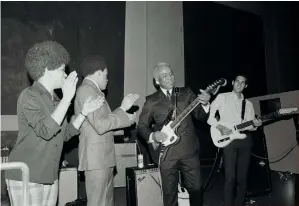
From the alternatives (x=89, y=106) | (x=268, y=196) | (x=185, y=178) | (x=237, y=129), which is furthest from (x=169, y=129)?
(x=268, y=196)

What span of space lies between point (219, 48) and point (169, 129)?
424 cm

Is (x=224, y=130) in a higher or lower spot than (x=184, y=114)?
lower

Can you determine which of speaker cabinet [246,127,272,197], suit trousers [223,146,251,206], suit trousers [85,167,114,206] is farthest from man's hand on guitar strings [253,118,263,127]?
suit trousers [85,167,114,206]

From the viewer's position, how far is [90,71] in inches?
96.3

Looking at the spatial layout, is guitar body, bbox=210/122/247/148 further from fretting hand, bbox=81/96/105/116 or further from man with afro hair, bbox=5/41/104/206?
man with afro hair, bbox=5/41/104/206

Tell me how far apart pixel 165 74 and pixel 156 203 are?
176cm

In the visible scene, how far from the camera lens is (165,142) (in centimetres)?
302

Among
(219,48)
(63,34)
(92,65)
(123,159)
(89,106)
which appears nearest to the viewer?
(89,106)

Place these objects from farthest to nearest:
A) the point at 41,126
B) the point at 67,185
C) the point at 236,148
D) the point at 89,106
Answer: the point at 67,185
the point at 236,148
the point at 89,106
the point at 41,126

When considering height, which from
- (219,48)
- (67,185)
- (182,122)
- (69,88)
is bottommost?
(67,185)

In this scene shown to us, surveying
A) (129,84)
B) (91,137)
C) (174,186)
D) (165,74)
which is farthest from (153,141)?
(129,84)

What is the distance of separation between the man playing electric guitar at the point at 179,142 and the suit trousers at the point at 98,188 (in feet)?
2.84

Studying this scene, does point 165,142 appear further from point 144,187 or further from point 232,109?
point 232,109

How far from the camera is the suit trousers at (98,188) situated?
2.22 meters
